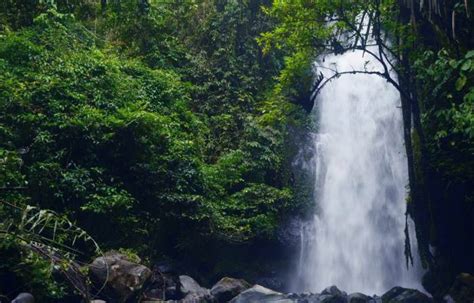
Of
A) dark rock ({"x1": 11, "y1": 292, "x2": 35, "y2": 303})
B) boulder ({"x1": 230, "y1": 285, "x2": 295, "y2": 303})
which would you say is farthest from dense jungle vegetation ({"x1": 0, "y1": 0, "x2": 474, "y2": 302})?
boulder ({"x1": 230, "y1": 285, "x2": 295, "y2": 303})

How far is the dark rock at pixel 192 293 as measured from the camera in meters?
9.25

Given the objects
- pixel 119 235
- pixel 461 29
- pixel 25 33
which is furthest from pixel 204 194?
pixel 461 29

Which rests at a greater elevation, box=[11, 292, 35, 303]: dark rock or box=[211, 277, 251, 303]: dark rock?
box=[11, 292, 35, 303]: dark rock

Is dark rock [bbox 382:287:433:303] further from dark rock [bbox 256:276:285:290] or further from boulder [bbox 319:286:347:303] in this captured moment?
dark rock [bbox 256:276:285:290]

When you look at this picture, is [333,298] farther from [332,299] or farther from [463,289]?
[463,289]

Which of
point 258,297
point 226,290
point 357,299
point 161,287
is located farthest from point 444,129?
point 161,287

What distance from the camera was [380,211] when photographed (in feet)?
46.2

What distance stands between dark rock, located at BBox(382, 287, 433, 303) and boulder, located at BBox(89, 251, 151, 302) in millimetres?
4841

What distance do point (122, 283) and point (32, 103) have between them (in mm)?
4034

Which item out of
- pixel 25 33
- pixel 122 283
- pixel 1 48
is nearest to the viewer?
pixel 122 283

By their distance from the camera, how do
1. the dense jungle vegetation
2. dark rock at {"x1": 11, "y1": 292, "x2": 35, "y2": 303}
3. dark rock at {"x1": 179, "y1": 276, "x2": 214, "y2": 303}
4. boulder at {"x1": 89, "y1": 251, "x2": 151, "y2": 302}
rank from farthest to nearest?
dark rock at {"x1": 179, "y1": 276, "x2": 214, "y2": 303}, the dense jungle vegetation, boulder at {"x1": 89, "y1": 251, "x2": 151, "y2": 302}, dark rock at {"x1": 11, "y1": 292, "x2": 35, "y2": 303}

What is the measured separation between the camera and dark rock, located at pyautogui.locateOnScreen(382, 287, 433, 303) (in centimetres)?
959

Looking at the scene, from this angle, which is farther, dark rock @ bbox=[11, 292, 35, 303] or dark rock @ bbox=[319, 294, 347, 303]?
dark rock @ bbox=[319, 294, 347, 303]

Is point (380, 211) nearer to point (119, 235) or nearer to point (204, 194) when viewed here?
point (204, 194)
